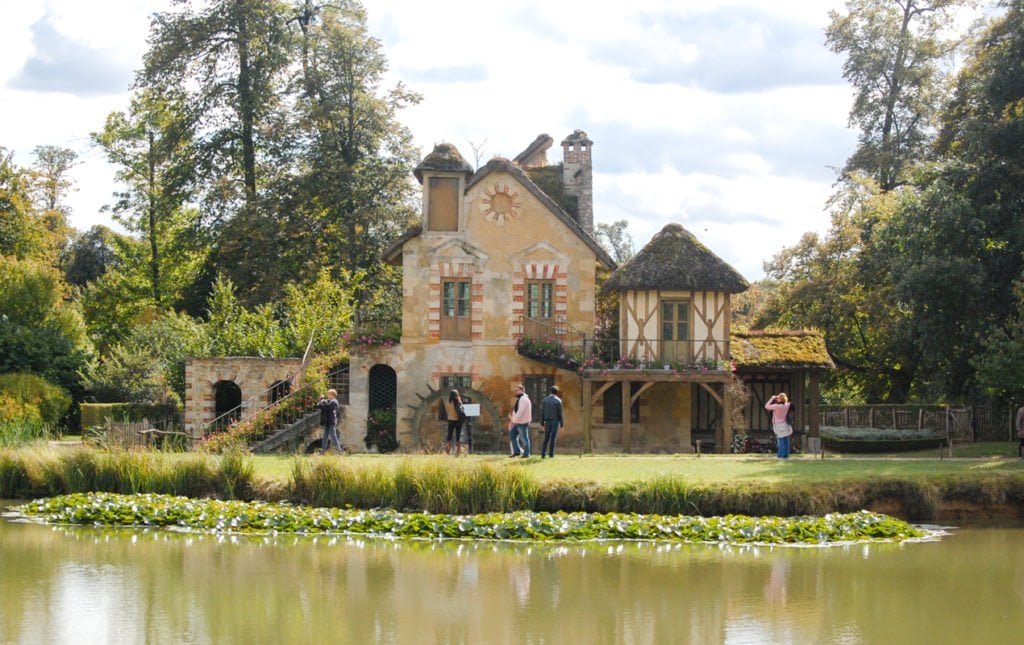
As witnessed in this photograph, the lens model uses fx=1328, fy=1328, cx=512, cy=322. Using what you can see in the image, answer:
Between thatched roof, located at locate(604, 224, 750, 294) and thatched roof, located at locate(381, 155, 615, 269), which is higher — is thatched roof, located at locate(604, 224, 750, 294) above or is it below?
below

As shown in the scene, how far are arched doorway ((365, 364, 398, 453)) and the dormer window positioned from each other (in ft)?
12.9

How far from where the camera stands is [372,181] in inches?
1761

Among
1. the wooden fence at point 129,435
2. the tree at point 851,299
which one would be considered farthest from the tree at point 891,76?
the wooden fence at point 129,435

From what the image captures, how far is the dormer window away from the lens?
34.2 metres

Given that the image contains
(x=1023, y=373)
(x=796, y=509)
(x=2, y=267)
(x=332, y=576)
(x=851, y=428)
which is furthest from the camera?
(x=851, y=428)

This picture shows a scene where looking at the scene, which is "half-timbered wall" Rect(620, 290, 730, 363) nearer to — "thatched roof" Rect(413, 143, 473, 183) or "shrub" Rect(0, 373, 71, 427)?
"thatched roof" Rect(413, 143, 473, 183)

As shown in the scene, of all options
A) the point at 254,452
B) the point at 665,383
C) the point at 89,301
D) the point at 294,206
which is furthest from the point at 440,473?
the point at 89,301

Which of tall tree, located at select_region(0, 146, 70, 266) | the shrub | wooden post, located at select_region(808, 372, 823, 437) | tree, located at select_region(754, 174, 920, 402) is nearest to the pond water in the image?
wooden post, located at select_region(808, 372, 823, 437)

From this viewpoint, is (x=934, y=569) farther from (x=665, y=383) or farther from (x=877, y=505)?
(x=665, y=383)

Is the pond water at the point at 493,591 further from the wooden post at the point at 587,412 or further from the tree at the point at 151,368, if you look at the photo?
the tree at the point at 151,368

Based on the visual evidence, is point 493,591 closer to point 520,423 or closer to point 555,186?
Result: point 520,423

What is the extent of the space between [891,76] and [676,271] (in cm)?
1807

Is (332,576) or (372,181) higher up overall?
(372,181)

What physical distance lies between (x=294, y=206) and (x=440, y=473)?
23719 mm
